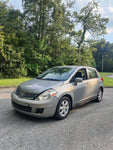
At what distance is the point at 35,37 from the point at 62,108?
48.1 ft

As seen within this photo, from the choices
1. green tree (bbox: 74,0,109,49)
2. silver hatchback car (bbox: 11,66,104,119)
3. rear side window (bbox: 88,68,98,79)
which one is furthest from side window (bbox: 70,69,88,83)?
green tree (bbox: 74,0,109,49)

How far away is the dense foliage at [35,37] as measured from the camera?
48.1ft

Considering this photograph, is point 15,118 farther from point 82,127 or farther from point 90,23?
point 90,23

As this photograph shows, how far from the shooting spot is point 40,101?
3.11m

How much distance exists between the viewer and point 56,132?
2.82 m

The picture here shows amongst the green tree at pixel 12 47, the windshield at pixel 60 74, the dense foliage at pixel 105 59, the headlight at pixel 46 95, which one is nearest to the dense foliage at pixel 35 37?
the green tree at pixel 12 47

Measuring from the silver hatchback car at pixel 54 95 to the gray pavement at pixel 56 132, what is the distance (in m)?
0.30

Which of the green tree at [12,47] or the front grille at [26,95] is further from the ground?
the green tree at [12,47]

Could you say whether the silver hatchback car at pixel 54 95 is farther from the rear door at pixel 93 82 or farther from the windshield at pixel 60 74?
the rear door at pixel 93 82

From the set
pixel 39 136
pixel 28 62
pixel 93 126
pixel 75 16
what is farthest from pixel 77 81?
pixel 75 16

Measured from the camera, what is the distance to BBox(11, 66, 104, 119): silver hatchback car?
315 cm

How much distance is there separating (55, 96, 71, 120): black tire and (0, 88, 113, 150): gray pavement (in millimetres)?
152

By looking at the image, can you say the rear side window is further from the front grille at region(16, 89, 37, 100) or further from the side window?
the front grille at region(16, 89, 37, 100)

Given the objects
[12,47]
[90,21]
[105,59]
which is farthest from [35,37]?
[105,59]
